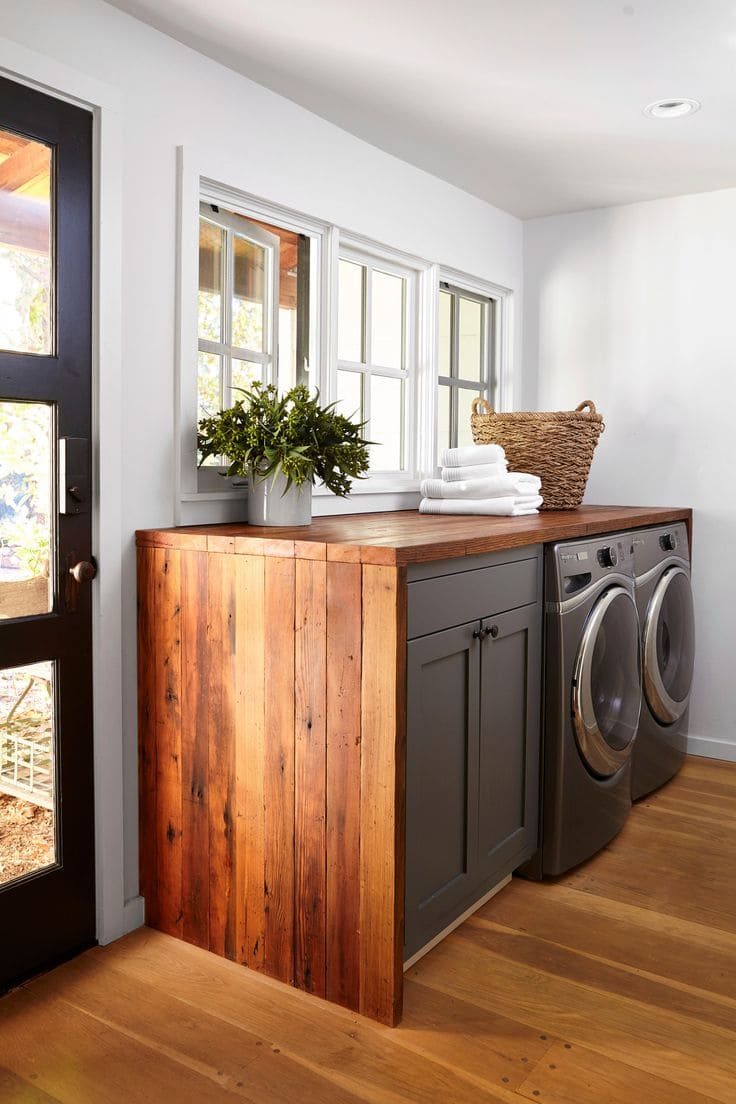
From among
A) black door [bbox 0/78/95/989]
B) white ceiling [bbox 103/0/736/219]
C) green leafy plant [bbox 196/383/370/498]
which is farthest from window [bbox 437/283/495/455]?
black door [bbox 0/78/95/989]

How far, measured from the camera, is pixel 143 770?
2.16 metres

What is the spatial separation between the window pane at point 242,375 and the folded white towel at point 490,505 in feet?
2.37

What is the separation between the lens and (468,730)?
80.3 inches

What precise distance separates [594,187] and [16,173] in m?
2.26

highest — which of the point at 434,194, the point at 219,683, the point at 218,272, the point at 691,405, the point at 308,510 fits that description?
the point at 434,194

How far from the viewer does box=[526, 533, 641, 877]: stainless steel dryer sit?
236 cm

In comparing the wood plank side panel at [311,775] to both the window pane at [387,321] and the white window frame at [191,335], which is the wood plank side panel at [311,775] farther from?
the window pane at [387,321]

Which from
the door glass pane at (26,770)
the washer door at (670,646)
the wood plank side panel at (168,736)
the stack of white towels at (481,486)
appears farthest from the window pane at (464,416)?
the door glass pane at (26,770)

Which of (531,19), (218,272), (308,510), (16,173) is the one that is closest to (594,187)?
(531,19)

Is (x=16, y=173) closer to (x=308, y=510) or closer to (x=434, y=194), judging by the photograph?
(x=308, y=510)

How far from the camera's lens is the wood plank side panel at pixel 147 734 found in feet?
6.94

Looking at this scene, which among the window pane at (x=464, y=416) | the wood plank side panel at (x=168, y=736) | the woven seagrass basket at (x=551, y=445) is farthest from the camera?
the window pane at (x=464, y=416)

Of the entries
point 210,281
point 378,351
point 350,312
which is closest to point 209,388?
point 210,281

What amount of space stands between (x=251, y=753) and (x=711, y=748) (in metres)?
2.20
